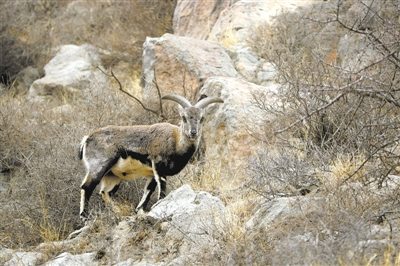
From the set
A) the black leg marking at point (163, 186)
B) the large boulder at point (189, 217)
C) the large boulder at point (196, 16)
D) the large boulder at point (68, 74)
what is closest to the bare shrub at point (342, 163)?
the large boulder at point (189, 217)

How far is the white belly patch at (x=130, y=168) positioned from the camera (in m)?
10.5

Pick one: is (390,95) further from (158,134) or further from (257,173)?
(158,134)

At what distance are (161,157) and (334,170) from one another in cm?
280

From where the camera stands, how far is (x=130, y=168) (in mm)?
10531

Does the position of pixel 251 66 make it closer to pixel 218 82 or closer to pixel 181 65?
pixel 181 65

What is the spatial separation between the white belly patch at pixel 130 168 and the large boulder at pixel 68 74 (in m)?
6.08

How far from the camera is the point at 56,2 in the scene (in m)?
23.7

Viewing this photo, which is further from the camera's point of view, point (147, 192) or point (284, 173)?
point (147, 192)

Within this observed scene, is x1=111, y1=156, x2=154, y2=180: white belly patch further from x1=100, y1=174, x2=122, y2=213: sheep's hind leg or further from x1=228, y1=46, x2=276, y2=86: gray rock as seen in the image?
x1=228, y1=46, x2=276, y2=86: gray rock

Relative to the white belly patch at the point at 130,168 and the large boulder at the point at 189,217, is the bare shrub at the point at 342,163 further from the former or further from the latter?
the white belly patch at the point at 130,168

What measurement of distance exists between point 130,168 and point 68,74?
310 inches

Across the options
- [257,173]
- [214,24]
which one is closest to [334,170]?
A: [257,173]

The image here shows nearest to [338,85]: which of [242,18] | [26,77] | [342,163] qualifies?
[342,163]

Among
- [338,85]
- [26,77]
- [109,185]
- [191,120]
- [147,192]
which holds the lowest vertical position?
[26,77]
